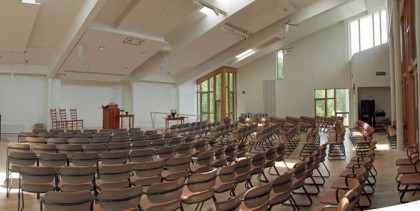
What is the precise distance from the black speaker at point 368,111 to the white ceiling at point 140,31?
4.92 m

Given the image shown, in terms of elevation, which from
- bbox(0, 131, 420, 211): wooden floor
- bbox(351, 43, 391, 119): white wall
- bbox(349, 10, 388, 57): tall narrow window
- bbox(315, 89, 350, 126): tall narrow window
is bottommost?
bbox(0, 131, 420, 211): wooden floor

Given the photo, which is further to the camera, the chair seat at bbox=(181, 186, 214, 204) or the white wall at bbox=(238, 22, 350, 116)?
the white wall at bbox=(238, 22, 350, 116)

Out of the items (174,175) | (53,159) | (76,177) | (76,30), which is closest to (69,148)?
(53,159)

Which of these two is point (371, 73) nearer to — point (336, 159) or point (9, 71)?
point (336, 159)

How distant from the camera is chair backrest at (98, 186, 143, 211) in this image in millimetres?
3367

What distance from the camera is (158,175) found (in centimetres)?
488

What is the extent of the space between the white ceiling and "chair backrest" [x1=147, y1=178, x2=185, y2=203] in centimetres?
677

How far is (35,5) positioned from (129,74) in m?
9.23

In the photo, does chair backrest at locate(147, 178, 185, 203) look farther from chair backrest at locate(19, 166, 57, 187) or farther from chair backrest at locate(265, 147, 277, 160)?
chair backrest at locate(265, 147, 277, 160)

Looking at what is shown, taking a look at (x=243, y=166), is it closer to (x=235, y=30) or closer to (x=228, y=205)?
(x=228, y=205)

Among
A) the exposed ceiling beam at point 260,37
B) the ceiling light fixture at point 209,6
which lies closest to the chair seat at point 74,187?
the ceiling light fixture at point 209,6

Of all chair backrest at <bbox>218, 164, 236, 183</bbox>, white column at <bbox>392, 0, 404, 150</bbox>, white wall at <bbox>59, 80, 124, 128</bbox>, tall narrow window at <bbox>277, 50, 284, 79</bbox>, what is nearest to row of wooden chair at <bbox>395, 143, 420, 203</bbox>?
chair backrest at <bbox>218, 164, 236, 183</bbox>

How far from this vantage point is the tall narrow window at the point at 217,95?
814 inches

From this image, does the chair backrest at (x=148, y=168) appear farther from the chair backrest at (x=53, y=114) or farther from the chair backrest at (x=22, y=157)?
the chair backrest at (x=53, y=114)
